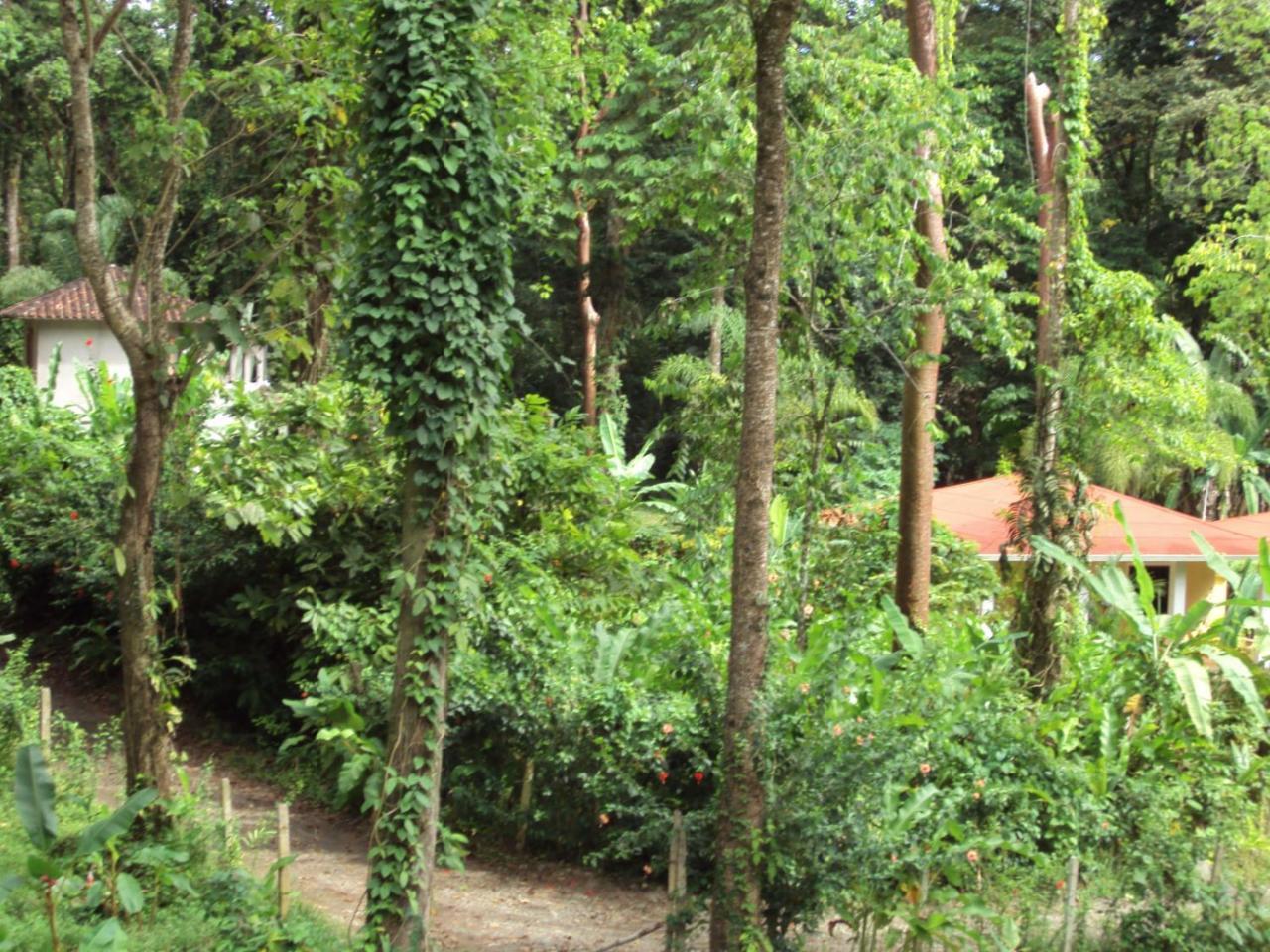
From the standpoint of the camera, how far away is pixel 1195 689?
9664 mm

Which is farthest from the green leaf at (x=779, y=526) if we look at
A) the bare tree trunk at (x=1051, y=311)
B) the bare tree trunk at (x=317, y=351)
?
the bare tree trunk at (x=317, y=351)

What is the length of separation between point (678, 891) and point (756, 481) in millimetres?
2628

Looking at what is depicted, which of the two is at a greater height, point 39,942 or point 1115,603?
point 1115,603

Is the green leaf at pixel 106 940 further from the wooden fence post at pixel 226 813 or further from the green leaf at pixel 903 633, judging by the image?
the green leaf at pixel 903 633

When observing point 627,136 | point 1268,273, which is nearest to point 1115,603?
point 1268,273

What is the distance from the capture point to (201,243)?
9.54 m

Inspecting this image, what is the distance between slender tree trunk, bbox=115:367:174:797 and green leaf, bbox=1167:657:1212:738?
7.35 m

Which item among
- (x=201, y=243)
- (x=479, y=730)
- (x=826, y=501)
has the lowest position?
(x=479, y=730)

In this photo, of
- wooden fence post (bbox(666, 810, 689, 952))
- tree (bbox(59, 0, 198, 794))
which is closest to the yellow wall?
wooden fence post (bbox(666, 810, 689, 952))

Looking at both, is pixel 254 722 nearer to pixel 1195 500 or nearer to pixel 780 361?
pixel 780 361

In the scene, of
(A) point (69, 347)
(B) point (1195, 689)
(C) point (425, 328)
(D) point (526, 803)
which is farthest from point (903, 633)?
(A) point (69, 347)

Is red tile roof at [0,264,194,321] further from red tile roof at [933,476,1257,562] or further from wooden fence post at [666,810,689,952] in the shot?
wooden fence post at [666,810,689,952]

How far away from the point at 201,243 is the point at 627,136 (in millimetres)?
16719

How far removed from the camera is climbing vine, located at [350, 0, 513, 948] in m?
7.39
